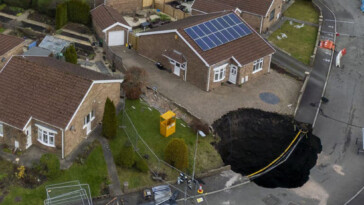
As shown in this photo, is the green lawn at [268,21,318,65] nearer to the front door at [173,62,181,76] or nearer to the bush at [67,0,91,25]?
the front door at [173,62,181,76]

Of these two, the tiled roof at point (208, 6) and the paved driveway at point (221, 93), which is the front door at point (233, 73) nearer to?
the paved driveway at point (221, 93)

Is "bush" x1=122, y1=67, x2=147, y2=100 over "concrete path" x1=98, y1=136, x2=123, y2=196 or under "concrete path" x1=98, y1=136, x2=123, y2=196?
over

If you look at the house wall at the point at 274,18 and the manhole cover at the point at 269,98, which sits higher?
the house wall at the point at 274,18

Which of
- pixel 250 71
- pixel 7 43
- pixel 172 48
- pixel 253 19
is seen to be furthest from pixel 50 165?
pixel 253 19

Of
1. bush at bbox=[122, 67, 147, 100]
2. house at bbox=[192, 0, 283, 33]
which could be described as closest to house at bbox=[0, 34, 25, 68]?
bush at bbox=[122, 67, 147, 100]

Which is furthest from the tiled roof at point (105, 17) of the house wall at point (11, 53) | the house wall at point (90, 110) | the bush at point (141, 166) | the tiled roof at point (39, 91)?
the bush at point (141, 166)

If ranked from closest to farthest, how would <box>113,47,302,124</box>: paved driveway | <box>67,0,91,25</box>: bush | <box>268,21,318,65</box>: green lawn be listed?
1. <box>113,47,302,124</box>: paved driveway
2. <box>67,0,91,25</box>: bush
3. <box>268,21,318,65</box>: green lawn

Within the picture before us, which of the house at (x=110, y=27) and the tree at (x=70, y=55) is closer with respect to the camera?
the tree at (x=70, y=55)
